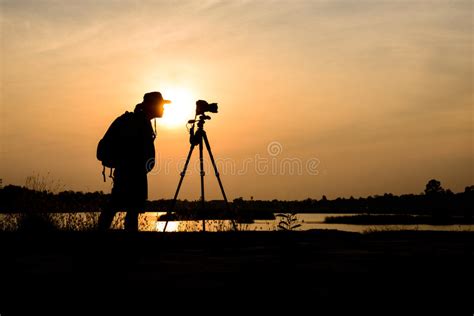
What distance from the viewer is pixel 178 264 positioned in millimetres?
5352

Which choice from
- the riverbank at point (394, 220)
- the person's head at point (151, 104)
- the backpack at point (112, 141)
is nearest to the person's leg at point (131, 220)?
the backpack at point (112, 141)

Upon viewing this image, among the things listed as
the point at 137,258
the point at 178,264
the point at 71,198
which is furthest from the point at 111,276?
the point at 71,198

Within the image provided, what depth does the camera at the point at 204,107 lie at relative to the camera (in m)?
8.91

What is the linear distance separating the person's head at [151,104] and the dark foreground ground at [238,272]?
171 cm

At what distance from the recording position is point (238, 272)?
4707 mm

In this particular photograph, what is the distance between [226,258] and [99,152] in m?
2.29

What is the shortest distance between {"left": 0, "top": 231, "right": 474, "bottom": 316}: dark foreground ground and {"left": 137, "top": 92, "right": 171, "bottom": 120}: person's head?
171 centimetres

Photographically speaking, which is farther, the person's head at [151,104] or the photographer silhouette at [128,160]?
the person's head at [151,104]

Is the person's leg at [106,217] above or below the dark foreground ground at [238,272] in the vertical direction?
above

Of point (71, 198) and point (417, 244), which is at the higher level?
point (71, 198)

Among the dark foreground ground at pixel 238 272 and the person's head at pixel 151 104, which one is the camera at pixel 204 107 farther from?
the dark foreground ground at pixel 238 272

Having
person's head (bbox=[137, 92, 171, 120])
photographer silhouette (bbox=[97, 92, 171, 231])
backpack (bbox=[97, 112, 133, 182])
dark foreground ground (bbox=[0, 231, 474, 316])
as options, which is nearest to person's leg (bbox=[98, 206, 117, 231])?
photographer silhouette (bbox=[97, 92, 171, 231])

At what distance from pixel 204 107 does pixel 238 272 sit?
183 inches

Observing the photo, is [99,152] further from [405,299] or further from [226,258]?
[405,299]
